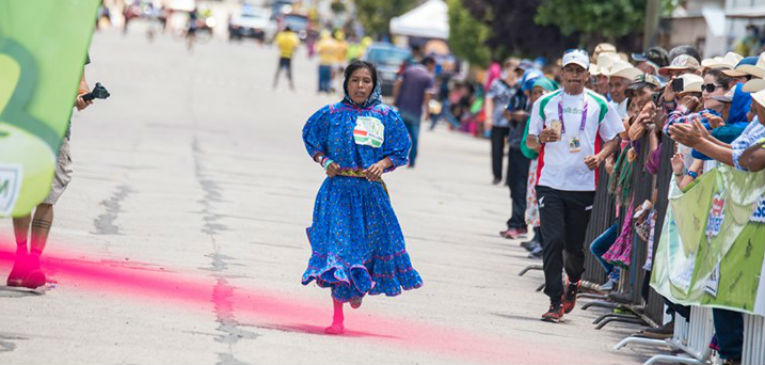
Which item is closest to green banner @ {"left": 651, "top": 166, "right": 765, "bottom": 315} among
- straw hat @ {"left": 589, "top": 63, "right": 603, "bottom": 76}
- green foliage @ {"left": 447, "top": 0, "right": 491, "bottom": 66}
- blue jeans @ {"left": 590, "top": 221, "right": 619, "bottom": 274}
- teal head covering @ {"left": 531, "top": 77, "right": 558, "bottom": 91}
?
blue jeans @ {"left": 590, "top": 221, "right": 619, "bottom": 274}

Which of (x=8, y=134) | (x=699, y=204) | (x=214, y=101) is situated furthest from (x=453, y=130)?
(x=8, y=134)

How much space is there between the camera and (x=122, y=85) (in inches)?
1576

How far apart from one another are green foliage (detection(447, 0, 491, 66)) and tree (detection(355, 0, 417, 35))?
3173 centimetres

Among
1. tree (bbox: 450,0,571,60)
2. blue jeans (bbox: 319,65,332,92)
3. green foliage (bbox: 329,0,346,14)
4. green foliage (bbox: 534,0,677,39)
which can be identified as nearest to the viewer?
green foliage (bbox: 534,0,677,39)

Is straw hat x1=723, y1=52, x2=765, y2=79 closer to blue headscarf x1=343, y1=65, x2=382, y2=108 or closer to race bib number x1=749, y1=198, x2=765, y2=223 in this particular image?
race bib number x1=749, y1=198, x2=765, y2=223

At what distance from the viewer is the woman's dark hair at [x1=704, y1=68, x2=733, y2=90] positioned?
973 centimetres

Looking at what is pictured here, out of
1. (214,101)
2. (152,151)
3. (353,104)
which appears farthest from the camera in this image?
(214,101)

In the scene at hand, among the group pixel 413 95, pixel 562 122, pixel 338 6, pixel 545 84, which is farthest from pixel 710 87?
pixel 338 6

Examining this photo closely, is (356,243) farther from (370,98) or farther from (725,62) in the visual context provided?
(725,62)

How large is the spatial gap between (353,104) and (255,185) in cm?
981

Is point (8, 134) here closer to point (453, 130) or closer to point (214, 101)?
point (214, 101)

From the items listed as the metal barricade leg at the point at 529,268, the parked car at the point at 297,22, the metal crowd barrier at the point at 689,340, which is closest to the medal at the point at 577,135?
the metal crowd barrier at the point at 689,340

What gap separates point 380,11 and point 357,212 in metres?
70.1

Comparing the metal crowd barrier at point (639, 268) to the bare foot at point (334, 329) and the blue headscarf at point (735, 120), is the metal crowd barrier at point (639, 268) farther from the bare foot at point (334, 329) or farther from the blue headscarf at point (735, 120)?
the bare foot at point (334, 329)
